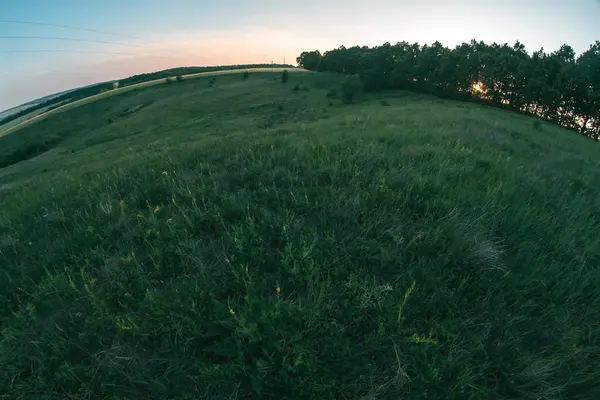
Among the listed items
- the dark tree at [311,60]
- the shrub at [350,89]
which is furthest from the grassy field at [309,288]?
the dark tree at [311,60]

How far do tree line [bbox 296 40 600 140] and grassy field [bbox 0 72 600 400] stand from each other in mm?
57211

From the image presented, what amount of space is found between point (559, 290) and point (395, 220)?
6.14ft

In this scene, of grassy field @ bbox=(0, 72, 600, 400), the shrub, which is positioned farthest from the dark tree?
grassy field @ bbox=(0, 72, 600, 400)

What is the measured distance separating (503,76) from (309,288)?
222 ft

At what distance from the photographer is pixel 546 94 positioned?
159ft

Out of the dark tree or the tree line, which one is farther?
the dark tree

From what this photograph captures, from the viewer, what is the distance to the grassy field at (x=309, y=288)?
101 inches

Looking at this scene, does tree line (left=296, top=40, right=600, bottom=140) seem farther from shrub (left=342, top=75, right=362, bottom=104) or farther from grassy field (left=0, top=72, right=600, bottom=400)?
grassy field (left=0, top=72, right=600, bottom=400)

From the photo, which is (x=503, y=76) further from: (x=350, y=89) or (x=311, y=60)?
(x=311, y=60)

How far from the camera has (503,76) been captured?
54.3m

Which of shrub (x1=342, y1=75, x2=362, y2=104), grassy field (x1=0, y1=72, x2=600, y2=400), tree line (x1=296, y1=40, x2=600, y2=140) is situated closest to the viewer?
grassy field (x1=0, y1=72, x2=600, y2=400)

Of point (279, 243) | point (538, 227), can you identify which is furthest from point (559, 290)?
point (279, 243)

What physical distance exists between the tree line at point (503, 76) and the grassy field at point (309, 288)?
57211mm

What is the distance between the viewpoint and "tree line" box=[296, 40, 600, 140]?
45688mm
